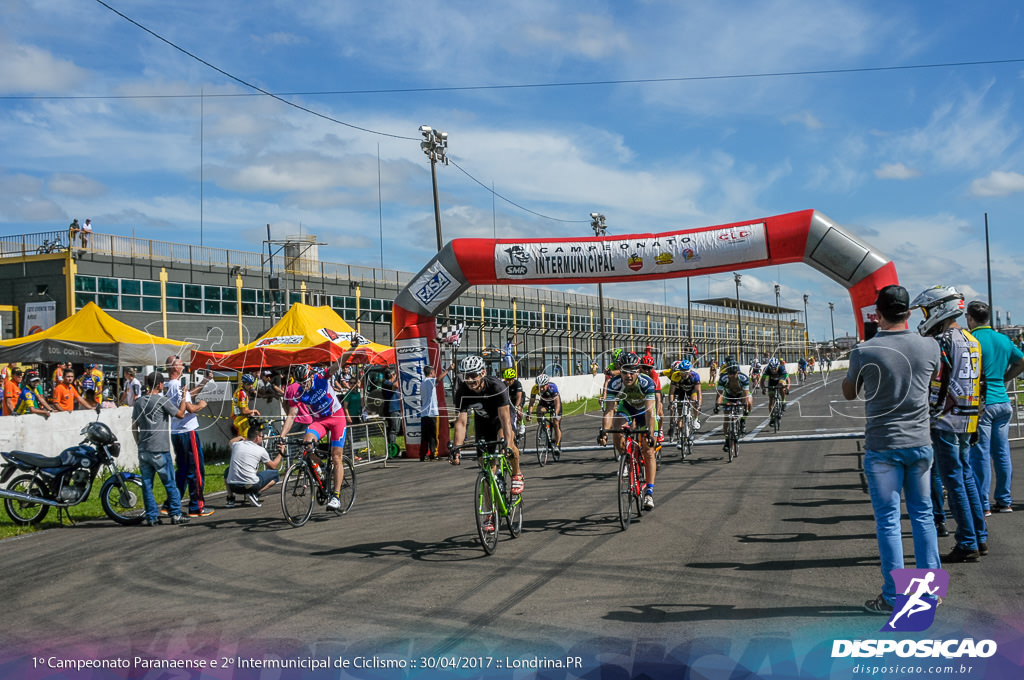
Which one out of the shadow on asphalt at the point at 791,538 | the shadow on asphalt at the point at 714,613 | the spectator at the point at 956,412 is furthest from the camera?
the shadow on asphalt at the point at 791,538

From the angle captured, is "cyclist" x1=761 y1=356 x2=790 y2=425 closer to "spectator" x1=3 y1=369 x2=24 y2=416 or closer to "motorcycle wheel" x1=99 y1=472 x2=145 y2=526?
"motorcycle wheel" x1=99 y1=472 x2=145 y2=526

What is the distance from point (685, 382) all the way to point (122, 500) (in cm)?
945

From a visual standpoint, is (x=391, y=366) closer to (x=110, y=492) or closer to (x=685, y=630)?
(x=110, y=492)

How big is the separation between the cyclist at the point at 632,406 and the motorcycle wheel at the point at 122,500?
597 centimetres

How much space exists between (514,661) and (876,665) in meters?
2.01

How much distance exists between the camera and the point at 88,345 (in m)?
18.5

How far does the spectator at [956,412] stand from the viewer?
662 centimetres

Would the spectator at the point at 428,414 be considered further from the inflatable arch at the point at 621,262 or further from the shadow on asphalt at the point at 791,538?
the shadow on asphalt at the point at 791,538

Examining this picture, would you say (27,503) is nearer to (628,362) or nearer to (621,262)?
(628,362)

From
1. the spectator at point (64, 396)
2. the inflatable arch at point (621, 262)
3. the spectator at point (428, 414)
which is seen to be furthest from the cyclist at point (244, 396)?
the inflatable arch at point (621, 262)

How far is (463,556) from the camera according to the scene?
773 centimetres

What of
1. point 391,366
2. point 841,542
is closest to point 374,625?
point 841,542

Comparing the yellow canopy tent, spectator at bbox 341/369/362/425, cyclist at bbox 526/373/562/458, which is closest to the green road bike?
cyclist at bbox 526/373/562/458

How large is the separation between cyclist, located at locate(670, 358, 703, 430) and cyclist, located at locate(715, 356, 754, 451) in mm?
641
